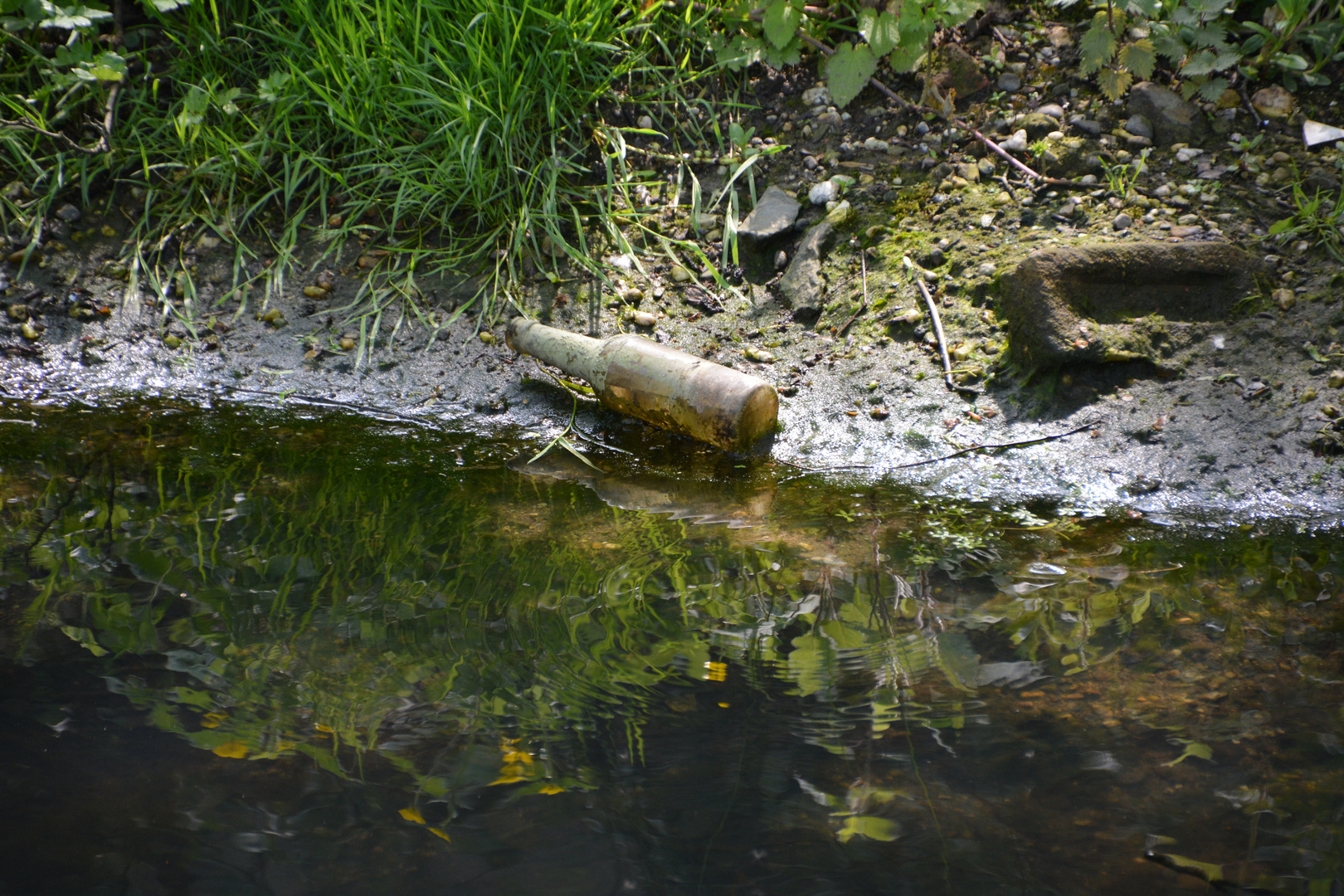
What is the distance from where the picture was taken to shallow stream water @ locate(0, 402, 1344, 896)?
3.68 feet

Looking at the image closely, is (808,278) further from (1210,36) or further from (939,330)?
(1210,36)

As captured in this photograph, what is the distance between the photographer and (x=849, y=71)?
3.16 meters

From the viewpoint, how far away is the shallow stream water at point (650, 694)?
112cm

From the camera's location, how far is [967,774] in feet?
4.10

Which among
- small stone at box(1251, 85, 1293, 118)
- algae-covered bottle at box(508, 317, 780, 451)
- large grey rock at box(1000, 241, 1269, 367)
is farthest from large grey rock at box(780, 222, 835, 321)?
small stone at box(1251, 85, 1293, 118)

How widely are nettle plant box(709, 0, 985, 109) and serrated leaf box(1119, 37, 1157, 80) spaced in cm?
57

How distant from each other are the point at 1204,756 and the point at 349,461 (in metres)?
2.10

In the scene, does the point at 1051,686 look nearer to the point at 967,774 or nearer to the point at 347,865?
the point at 967,774

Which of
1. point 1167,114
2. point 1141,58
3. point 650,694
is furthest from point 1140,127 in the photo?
point 650,694

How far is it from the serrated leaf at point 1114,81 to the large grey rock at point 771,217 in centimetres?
119

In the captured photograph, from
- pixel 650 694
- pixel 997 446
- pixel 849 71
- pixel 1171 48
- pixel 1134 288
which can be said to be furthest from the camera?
pixel 849 71

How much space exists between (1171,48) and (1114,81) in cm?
23

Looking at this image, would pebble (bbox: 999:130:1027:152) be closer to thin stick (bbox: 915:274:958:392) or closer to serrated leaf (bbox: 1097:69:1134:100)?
serrated leaf (bbox: 1097:69:1134:100)

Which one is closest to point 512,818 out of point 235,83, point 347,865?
point 347,865
